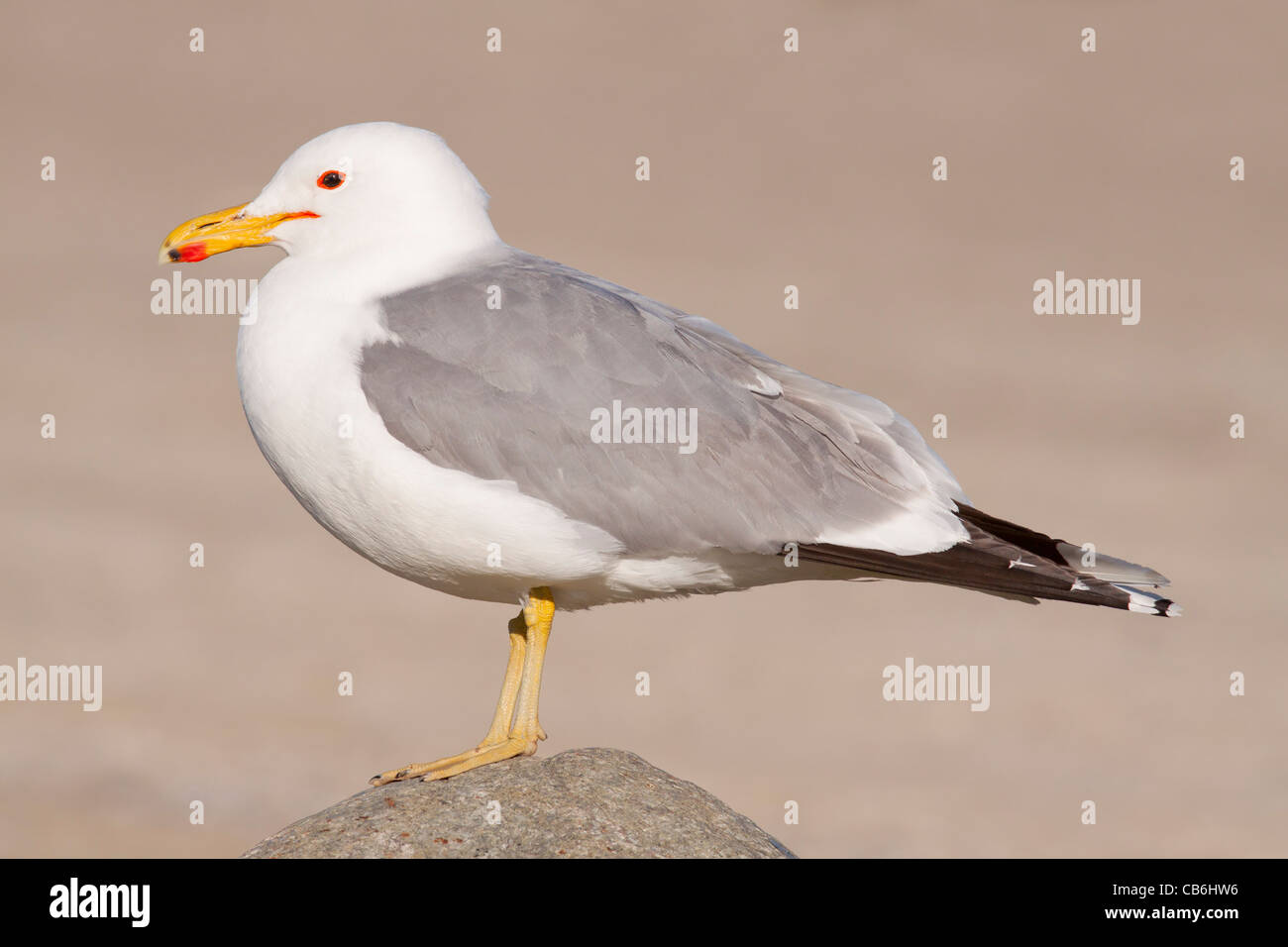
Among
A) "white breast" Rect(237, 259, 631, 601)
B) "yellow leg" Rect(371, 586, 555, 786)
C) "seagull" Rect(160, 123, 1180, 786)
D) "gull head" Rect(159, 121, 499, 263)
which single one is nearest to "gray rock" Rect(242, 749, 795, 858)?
"yellow leg" Rect(371, 586, 555, 786)

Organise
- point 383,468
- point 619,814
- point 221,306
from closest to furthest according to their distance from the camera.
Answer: point 383,468, point 619,814, point 221,306

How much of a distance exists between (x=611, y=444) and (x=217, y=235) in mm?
2014

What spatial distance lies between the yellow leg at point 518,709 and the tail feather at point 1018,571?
1.23m

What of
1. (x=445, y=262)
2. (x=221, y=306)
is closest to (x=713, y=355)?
(x=445, y=262)

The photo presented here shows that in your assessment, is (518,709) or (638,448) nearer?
(638,448)

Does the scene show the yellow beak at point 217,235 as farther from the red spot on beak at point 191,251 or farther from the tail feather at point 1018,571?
the tail feather at point 1018,571

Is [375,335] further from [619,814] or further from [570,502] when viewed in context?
[619,814]

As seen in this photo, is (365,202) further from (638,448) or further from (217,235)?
(638,448)

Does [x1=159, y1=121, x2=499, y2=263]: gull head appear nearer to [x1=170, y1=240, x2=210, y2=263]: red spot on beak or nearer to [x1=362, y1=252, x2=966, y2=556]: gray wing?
[x1=170, y1=240, x2=210, y2=263]: red spot on beak

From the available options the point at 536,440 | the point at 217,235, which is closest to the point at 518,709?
the point at 536,440

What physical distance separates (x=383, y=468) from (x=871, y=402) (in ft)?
7.13

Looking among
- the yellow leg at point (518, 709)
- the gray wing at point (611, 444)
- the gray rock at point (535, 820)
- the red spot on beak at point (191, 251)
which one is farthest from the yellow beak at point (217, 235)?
the gray rock at point (535, 820)

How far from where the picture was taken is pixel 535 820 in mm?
6574

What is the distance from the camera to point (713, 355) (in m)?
6.86
